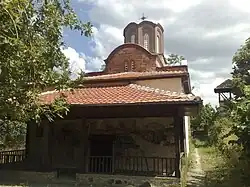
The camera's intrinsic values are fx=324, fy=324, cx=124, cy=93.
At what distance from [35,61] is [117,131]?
6.48 metres

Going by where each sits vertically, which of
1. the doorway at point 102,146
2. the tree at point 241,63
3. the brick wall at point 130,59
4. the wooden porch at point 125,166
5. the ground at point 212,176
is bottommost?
the ground at point 212,176

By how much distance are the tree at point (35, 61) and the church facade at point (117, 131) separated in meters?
1.47

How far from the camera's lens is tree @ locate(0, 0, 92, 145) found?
6.71m

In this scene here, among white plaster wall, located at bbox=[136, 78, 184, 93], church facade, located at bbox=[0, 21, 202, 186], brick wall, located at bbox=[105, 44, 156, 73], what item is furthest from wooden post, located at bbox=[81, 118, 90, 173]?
brick wall, located at bbox=[105, 44, 156, 73]

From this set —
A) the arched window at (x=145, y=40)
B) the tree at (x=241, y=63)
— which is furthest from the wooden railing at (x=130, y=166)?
the tree at (x=241, y=63)

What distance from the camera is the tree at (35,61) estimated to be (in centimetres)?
671

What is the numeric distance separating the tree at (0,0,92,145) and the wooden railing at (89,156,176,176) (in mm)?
→ 3900

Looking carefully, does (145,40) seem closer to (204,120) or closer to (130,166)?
(204,120)

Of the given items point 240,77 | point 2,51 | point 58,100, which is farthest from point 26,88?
point 240,77

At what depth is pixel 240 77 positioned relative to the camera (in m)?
28.0

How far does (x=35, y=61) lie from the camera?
7.08 metres

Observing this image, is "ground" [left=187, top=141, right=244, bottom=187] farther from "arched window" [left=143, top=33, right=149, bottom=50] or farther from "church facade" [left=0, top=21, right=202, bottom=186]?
"arched window" [left=143, top=33, right=149, bottom=50]

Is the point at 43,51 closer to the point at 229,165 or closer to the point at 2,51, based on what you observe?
the point at 2,51

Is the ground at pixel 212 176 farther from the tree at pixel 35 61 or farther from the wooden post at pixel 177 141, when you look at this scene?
the tree at pixel 35 61
